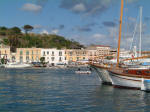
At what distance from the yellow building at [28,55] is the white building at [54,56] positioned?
2598 millimetres

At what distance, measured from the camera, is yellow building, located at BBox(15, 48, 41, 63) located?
138m

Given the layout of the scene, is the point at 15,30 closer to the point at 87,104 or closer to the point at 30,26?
the point at 30,26

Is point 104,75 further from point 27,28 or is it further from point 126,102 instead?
point 27,28

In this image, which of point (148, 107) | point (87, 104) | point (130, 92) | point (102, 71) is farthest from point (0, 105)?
point (102, 71)

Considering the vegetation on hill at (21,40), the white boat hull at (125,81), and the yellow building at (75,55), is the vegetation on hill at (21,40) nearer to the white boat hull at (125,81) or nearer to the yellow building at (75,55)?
the yellow building at (75,55)

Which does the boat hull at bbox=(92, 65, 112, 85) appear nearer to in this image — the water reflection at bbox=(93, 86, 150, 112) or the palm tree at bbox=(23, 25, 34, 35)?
the water reflection at bbox=(93, 86, 150, 112)

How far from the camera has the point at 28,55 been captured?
455ft

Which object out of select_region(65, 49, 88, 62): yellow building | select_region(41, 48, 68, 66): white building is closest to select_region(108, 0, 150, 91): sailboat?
select_region(41, 48, 68, 66): white building

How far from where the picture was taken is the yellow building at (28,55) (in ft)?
452

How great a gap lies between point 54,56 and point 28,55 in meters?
12.7

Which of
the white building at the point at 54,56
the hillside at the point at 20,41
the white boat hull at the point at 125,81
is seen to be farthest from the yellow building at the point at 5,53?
the white boat hull at the point at 125,81

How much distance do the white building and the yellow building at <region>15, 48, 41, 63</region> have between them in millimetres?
2598

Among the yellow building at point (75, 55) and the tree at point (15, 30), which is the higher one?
the tree at point (15, 30)

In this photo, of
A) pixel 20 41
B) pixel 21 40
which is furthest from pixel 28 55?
pixel 21 40
